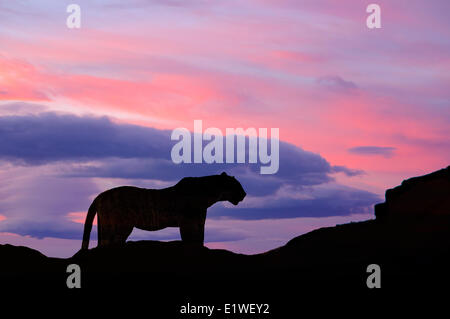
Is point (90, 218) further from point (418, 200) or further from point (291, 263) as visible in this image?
point (418, 200)

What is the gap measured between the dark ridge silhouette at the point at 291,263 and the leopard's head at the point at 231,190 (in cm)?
271

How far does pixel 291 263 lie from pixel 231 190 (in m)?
4.36

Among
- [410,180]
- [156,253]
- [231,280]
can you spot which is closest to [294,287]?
[231,280]

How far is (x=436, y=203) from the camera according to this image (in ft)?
59.8

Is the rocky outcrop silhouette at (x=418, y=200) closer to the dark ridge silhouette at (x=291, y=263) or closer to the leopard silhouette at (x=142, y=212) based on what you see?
the dark ridge silhouette at (x=291, y=263)

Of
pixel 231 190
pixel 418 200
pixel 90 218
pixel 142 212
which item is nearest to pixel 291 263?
pixel 418 200

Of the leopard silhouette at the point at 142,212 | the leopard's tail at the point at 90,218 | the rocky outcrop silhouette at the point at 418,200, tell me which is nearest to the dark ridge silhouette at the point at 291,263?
the rocky outcrop silhouette at the point at 418,200

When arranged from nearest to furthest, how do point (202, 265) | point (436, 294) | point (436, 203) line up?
point (436, 294), point (202, 265), point (436, 203)

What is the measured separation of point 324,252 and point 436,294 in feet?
11.2

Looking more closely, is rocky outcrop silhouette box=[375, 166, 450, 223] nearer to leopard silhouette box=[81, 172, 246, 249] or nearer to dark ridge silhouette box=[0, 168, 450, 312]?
dark ridge silhouette box=[0, 168, 450, 312]

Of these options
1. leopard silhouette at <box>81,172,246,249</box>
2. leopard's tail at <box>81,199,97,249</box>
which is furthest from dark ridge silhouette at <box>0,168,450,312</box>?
leopard silhouette at <box>81,172,246,249</box>

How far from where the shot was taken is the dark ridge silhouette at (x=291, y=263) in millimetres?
14719

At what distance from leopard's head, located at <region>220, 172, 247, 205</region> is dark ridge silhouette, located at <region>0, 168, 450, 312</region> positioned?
107 inches
